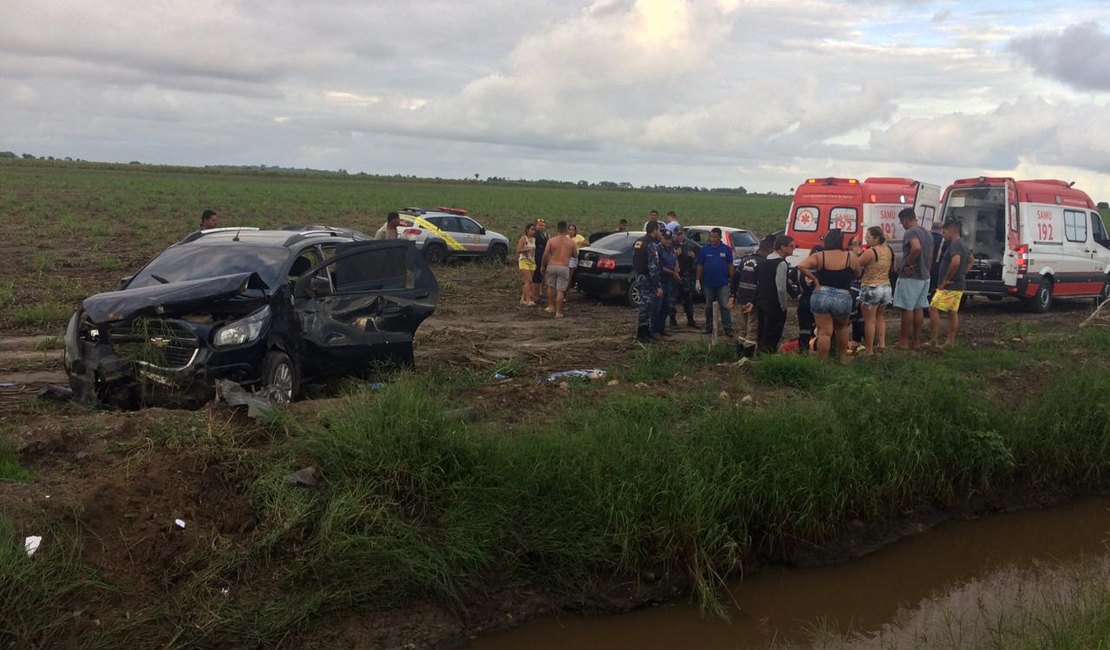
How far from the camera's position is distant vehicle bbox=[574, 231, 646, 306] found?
15.3m

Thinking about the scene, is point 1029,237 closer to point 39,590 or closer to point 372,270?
point 372,270

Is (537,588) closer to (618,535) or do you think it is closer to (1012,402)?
(618,535)

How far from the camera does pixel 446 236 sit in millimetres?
21516

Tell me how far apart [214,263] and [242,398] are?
86.3 inches

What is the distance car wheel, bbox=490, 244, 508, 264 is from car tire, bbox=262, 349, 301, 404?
1460 cm

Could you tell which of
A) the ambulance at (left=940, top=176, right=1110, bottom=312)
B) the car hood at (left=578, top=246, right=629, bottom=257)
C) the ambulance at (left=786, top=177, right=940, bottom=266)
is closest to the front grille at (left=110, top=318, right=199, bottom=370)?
the car hood at (left=578, top=246, right=629, bottom=257)

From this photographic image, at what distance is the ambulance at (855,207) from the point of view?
15.2 metres

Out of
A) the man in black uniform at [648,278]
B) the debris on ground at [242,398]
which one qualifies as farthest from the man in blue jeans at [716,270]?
the debris on ground at [242,398]

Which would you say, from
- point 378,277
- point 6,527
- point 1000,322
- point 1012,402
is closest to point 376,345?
point 378,277

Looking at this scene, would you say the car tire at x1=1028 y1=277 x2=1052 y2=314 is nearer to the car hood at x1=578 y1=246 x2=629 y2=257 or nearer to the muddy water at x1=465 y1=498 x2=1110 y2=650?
the car hood at x1=578 y1=246 x2=629 y2=257

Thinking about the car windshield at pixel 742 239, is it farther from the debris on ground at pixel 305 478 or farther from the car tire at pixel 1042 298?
the debris on ground at pixel 305 478

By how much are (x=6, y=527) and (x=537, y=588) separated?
2.97 m

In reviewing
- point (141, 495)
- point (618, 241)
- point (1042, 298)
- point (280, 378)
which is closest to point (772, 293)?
point (280, 378)

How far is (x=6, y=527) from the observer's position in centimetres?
467
